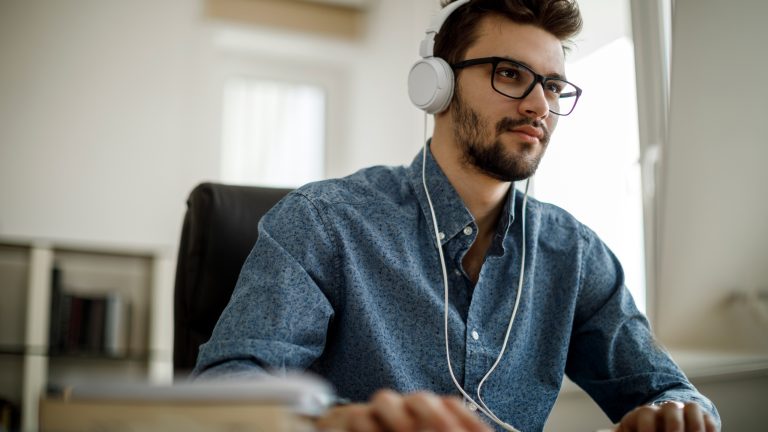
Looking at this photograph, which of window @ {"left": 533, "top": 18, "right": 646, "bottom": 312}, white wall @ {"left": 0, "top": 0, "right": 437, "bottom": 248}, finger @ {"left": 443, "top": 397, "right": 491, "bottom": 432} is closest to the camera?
finger @ {"left": 443, "top": 397, "right": 491, "bottom": 432}

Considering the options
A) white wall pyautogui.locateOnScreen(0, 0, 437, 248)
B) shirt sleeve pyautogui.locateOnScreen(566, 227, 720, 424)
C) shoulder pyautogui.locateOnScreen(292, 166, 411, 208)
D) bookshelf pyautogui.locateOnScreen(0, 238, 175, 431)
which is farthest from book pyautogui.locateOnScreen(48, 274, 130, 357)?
shirt sleeve pyautogui.locateOnScreen(566, 227, 720, 424)

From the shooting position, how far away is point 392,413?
1.82 feet

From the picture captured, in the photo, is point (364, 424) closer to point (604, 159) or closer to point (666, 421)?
point (666, 421)

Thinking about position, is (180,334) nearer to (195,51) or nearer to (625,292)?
(625,292)

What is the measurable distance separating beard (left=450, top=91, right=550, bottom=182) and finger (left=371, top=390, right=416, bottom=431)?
74 cm

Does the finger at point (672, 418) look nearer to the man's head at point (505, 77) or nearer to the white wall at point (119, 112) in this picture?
the man's head at point (505, 77)

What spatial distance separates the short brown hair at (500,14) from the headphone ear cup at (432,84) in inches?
2.6

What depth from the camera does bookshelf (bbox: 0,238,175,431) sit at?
292 centimetres

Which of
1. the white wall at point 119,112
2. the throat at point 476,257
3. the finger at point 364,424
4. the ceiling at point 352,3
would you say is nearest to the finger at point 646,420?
the throat at point 476,257

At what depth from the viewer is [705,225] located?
163 cm

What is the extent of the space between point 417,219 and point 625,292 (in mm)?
407

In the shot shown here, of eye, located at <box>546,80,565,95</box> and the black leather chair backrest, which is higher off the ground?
eye, located at <box>546,80,565,95</box>

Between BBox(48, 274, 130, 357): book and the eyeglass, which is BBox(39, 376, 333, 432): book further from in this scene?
BBox(48, 274, 130, 357): book

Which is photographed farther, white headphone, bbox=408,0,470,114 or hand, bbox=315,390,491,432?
white headphone, bbox=408,0,470,114
